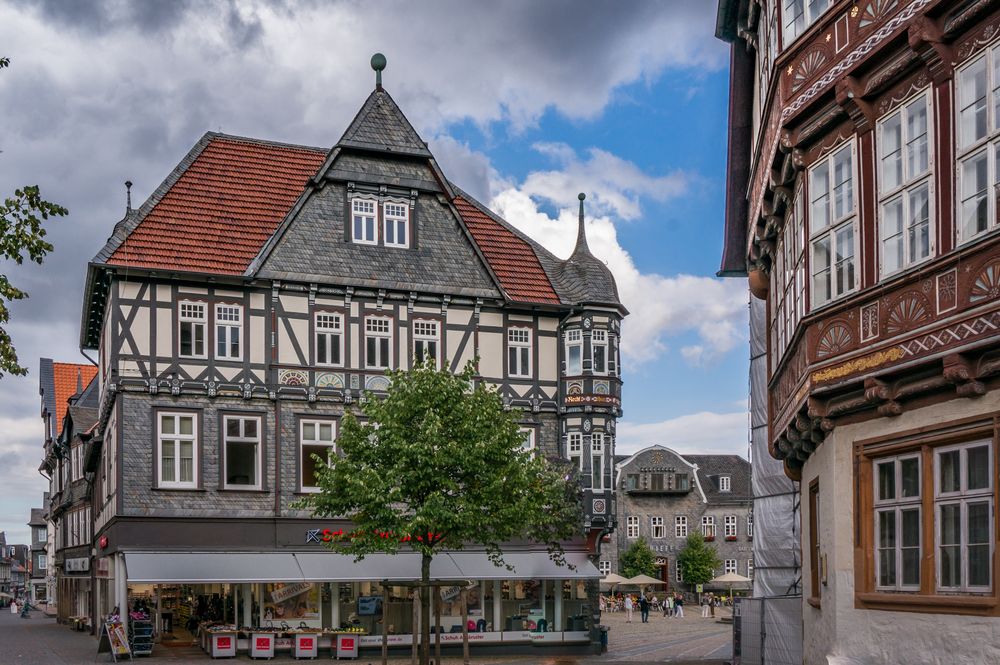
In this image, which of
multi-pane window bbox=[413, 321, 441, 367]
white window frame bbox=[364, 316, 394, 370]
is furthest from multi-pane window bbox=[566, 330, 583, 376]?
white window frame bbox=[364, 316, 394, 370]

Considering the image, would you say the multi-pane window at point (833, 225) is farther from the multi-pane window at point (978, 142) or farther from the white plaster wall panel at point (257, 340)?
the white plaster wall panel at point (257, 340)

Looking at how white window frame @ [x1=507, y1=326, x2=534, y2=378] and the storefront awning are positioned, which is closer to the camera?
the storefront awning

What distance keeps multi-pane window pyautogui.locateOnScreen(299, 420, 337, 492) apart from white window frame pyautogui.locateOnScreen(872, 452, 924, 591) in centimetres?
2317

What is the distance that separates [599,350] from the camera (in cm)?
3925

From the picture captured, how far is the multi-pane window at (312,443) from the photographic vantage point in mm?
35625

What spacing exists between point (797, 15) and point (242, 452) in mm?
22584

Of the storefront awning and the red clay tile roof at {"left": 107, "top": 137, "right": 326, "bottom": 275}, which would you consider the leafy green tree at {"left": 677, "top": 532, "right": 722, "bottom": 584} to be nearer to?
the storefront awning

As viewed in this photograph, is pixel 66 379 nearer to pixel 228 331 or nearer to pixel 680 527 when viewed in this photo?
pixel 680 527

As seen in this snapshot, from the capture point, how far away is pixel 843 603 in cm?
1438

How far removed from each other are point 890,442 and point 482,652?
24140 millimetres

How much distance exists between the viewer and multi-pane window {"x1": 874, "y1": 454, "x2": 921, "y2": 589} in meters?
13.2

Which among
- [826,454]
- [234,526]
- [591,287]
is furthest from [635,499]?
[826,454]

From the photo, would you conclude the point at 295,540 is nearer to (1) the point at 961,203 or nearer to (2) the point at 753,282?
(2) the point at 753,282

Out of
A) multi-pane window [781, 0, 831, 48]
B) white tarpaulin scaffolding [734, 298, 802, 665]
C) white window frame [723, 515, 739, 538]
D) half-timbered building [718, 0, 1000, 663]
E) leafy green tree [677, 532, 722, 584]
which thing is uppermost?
multi-pane window [781, 0, 831, 48]
